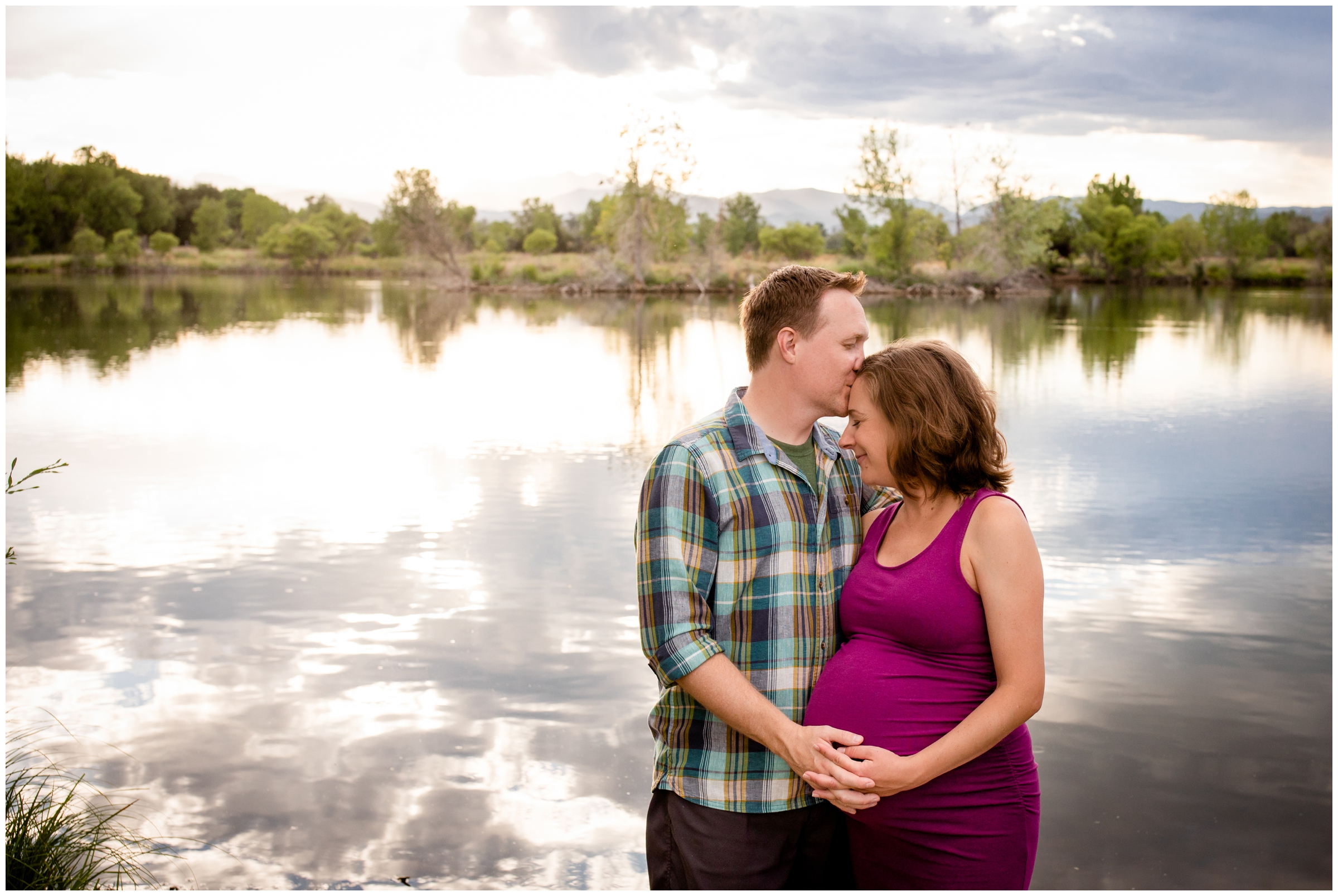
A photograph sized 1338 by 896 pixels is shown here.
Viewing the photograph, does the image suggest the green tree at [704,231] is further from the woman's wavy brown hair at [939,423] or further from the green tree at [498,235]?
the woman's wavy brown hair at [939,423]

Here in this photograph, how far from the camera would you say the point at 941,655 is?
93.4 inches

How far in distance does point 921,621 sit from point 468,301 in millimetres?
42817

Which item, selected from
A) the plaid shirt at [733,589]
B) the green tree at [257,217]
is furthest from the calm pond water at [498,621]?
the green tree at [257,217]

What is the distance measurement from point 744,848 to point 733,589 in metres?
0.62

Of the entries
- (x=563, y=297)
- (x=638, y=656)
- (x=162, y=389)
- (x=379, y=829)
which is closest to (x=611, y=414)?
(x=162, y=389)

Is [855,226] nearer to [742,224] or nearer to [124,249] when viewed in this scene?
[742,224]

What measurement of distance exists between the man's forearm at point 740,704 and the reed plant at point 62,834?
2372 millimetres

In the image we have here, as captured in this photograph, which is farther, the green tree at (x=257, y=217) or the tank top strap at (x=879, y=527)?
the green tree at (x=257, y=217)

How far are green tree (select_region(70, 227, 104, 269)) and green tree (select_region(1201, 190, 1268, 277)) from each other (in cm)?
7033

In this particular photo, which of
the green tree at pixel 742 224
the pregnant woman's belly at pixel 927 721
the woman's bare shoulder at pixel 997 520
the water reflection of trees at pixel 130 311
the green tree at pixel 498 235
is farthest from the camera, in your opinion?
the green tree at pixel 498 235

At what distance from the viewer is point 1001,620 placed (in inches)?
87.8

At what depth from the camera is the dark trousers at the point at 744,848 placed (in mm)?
2510

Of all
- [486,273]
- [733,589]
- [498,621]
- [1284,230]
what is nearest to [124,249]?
[486,273]

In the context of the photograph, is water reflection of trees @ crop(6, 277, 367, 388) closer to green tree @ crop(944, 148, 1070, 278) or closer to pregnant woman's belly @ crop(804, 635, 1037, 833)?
pregnant woman's belly @ crop(804, 635, 1037, 833)
